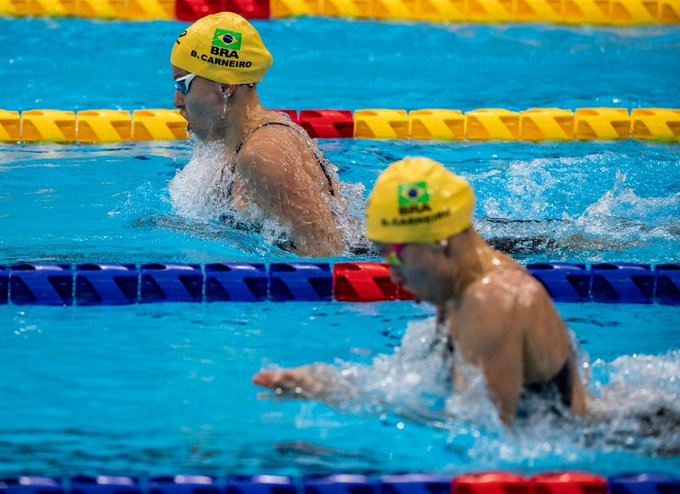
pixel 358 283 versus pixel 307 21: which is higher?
pixel 307 21

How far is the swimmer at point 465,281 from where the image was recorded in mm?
2922

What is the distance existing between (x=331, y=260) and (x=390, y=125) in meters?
2.42

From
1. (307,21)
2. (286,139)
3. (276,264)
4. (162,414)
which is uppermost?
(307,21)

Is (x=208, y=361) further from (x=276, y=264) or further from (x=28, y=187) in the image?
(x=28, y=187)

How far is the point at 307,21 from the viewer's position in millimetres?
9188

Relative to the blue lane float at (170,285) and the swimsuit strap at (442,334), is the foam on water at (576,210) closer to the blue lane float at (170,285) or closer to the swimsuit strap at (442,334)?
the blue lane float at (170,285)

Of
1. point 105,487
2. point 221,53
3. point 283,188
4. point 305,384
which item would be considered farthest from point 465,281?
point 221,53

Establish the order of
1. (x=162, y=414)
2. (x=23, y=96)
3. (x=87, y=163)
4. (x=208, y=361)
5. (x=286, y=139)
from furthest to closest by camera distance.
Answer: (x=23, y=96) → (x=87, y=163) → (x=286, y=139) → (x=208, y=361) → (x=162, y=414)

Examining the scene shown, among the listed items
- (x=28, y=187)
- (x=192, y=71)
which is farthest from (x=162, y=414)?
(x=28, y=187)

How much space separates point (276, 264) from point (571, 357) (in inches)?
68.2

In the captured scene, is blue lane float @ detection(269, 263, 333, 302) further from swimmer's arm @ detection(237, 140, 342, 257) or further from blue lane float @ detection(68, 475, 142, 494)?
blue lane float @ detection(68, 475, 142, 494)

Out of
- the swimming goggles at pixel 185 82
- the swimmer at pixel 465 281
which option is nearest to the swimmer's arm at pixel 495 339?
the swimmer at pixel 465 281

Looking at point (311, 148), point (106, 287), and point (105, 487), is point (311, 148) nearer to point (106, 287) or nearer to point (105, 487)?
point (106, 287)

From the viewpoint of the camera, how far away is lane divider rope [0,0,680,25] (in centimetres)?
915
